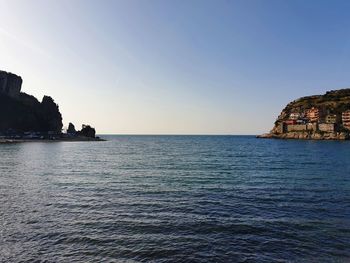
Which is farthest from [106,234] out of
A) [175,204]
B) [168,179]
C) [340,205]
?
[168,179]

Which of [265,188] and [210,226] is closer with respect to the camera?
[210,226]

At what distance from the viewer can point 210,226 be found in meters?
21.8

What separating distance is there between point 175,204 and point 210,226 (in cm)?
722

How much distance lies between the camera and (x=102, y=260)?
15906 mm

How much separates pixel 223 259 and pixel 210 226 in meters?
5.55

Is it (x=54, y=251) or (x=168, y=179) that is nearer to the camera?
(x=54, y=251)

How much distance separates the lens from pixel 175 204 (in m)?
28.6

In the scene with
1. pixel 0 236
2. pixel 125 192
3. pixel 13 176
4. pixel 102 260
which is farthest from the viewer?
pixel 13 176

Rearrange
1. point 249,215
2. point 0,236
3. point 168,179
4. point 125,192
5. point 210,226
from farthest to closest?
point 168,179 < point 125,192 < point 249,215 < point 210,226 < point 0,236

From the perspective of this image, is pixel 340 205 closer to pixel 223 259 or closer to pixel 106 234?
pixel 223 259

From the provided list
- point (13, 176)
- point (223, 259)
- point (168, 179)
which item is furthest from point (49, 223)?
point (13, 176)

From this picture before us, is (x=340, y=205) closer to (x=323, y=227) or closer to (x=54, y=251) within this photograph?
(x=323, y=227)

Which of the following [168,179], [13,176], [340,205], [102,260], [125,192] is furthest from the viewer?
[13,176]

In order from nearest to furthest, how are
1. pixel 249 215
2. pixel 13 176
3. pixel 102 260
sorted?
pixel 102 260, pixel 249 215, pixel 13 176
